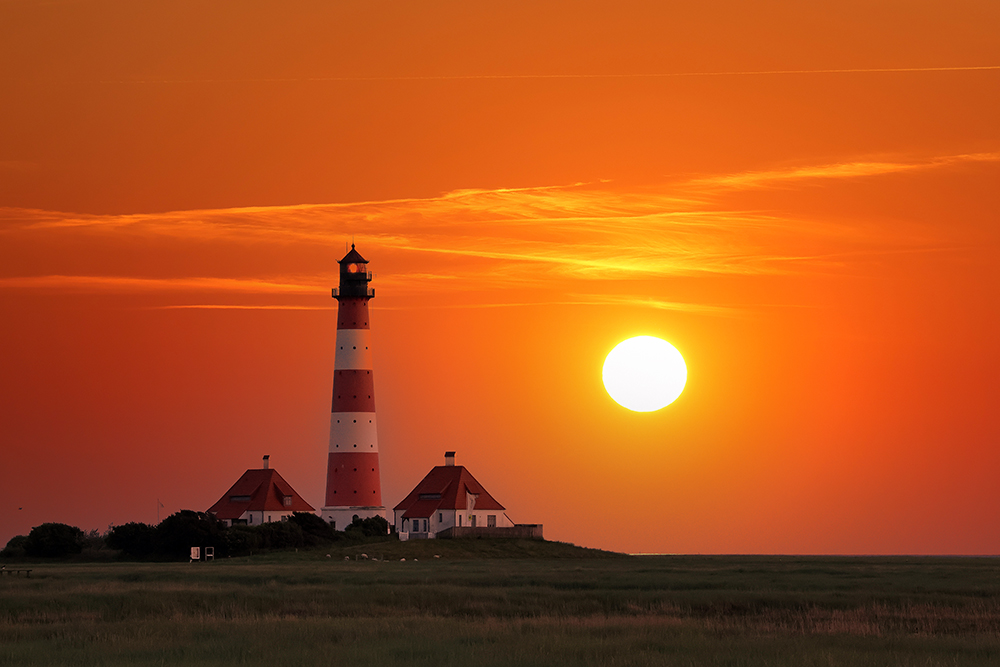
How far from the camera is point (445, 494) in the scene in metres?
106

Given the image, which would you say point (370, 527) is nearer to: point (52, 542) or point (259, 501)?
point (259, 501)

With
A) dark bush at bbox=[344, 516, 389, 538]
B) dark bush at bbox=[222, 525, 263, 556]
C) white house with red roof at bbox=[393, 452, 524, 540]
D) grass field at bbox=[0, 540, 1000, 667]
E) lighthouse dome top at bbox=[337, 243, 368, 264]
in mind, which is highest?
lighthouse dome top at bbox=[337, 243, 368, 264]

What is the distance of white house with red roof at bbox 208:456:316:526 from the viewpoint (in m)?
104

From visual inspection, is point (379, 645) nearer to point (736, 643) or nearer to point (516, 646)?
point (516, 646)

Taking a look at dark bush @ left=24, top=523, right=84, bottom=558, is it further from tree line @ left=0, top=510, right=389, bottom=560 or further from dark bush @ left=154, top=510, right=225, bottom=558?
dark bush @ left=154, top=510, right=225, bottom=558

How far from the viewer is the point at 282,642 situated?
34.7 metres

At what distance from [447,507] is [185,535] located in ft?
81.1

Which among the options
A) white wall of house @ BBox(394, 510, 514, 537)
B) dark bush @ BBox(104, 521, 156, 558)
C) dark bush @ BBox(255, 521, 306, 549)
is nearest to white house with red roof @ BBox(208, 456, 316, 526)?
white wall of house @ BBox(394, 510, 514, 537)

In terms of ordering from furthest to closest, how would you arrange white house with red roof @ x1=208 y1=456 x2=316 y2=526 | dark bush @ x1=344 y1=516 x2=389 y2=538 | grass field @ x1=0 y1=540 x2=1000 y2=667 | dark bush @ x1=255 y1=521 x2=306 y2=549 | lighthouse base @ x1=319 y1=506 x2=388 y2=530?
white house with red roof @ x1=208 y1=456 x2=316 y2=526 → lighthouse base @ x1=319 y1=506 x2=388 y2=530 → dark bush @ x1=344 y1=516 x2=389 y2=538 → dark bush @ x1=255 y1=521 x2=306 y2=549 → grass field @ x1=0 y1=540 x2=1000 y2=667

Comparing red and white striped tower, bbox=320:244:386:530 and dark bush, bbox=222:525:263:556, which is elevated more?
red and white striped tower, bbox=320:244:386:530

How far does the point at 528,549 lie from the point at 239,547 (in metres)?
20.6

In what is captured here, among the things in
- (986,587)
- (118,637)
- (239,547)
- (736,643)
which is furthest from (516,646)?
(239,547)

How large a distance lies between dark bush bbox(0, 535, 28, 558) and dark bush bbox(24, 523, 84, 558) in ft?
1.18

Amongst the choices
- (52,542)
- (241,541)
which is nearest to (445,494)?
(241,541)
